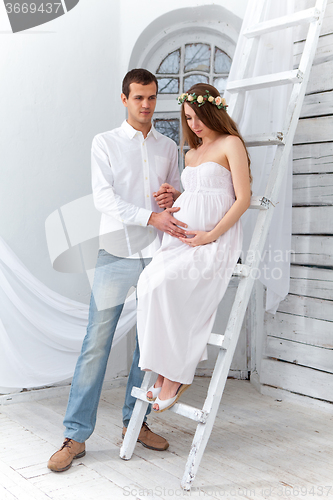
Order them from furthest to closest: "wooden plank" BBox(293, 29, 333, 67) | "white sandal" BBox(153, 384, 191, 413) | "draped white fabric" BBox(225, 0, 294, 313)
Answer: "wooden plank" BBox(293, 29, 333, 67) → "draped white fabric" BBox(225, 0, 294, 313) → "white sandal" BBox(153, 384, 191, 413)

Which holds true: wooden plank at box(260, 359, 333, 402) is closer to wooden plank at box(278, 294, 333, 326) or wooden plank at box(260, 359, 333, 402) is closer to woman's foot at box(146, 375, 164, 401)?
wooden plank at box(278, 294, 333, 326)

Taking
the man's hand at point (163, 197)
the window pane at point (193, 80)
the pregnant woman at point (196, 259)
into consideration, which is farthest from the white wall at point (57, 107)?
the pregnant woman at point (196, 259)

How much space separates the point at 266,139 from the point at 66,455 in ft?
5.24

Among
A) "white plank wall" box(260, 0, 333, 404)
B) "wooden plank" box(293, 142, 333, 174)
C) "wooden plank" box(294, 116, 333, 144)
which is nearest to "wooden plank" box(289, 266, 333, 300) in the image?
"white plank wall" box(260, 0, 333, 404)

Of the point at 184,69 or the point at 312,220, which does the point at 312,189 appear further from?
the point at 184,69

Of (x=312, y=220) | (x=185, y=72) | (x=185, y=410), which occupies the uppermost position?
(x=185, y=72)

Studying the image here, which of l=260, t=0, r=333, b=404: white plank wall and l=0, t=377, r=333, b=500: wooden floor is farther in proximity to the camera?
l=260, t=0, r=333, b=404: white plank wall

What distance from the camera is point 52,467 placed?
1993mm

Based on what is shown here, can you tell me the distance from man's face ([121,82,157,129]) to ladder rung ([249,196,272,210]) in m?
0.60

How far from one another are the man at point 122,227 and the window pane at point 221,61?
137 cm

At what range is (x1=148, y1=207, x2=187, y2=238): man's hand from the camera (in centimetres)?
207

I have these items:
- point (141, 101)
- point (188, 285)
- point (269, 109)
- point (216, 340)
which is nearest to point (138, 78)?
point (141, 101)

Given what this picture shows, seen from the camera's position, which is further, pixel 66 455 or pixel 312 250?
pixel 312 250

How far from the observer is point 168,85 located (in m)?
3.49
